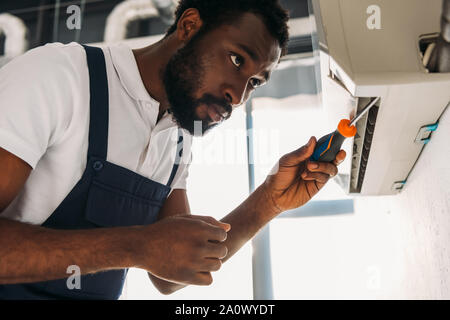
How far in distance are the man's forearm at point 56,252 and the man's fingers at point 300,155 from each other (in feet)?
1.31

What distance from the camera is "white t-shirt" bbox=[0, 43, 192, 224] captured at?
1.85 feet

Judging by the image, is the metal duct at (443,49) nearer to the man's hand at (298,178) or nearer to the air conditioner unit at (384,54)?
the air conditioner unit at (384,54)

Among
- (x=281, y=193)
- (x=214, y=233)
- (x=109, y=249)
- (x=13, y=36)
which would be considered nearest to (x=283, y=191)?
(x=281, y=193)

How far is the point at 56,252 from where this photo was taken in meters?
0.52

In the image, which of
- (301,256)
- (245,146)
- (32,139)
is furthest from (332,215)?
(32,139)

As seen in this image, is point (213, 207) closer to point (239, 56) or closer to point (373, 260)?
point (373, 260)

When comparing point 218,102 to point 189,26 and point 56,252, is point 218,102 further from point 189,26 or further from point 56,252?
point 56,252

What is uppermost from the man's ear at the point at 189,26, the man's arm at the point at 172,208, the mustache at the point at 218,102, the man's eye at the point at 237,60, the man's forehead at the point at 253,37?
the man's ear at the point at 189,26

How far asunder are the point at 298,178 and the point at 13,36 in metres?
2.17

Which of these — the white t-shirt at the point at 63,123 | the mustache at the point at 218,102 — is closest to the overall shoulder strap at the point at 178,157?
the white t-shirt at the point at 63,123

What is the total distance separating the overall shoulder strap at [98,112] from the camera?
0.70 m

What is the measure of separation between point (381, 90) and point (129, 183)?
0.52 m

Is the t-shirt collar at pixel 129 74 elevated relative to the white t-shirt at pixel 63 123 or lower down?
elevated

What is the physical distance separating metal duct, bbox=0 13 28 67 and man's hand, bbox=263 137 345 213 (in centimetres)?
203
